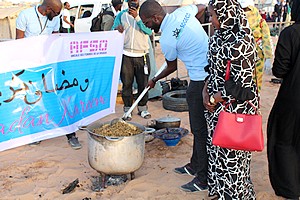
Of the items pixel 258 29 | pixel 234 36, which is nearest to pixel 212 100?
pixel 234 36

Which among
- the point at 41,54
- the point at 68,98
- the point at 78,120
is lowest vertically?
the point at 78,120

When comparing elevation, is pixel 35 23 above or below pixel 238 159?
above

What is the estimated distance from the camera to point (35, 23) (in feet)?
17.3

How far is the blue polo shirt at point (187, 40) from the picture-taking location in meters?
3.48

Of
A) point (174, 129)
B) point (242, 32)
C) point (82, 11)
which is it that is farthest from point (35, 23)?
point (82, 11)

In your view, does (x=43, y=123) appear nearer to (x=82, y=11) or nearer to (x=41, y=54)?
(x=41, y=54)

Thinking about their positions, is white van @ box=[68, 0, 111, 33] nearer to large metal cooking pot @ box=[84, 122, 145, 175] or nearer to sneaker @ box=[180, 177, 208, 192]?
large metal cooking pot @ box=[84, 122, 145, 175]

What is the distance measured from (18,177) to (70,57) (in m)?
1.69

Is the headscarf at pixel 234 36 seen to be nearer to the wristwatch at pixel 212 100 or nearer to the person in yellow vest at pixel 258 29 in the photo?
the wristwatch at pixel 212 100

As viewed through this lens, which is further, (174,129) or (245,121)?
(174,129)

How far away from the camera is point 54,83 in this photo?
4816mm

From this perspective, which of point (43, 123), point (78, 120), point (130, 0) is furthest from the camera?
point (130, 0)

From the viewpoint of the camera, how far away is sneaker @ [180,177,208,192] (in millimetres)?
3912

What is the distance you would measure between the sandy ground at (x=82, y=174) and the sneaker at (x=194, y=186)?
6 centimetres
